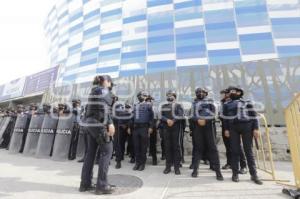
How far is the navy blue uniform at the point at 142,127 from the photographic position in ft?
17.3

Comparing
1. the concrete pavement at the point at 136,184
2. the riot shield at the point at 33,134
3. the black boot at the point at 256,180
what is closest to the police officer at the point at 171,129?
the concrete pavement at the point at 136,184

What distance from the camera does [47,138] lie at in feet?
22.0

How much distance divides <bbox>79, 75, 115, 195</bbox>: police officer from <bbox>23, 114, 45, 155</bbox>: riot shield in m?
4.26

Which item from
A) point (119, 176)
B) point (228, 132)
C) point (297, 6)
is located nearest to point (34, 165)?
point (119, 176)

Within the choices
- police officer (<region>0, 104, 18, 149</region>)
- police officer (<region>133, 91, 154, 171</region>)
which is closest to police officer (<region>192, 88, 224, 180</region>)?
police officer (<region>133, 91, 154, 171</region>)

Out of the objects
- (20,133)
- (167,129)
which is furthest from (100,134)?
(20,133)

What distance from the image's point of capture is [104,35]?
27.2 meters

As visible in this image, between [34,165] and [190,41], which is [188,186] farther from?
[190,41]

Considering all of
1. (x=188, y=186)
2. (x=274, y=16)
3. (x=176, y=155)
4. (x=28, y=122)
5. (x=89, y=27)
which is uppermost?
(x=89, y=27)

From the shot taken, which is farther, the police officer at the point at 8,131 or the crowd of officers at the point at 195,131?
the police officer at the point at 8,131

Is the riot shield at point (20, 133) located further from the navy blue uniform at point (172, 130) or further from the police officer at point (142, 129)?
the navy blue uniform at point (172, 130)

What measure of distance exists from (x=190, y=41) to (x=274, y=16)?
844cm

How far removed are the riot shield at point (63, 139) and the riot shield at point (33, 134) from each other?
3.43ft

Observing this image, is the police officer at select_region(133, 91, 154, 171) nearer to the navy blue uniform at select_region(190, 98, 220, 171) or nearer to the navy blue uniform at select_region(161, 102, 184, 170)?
the navy blue uniform at select_region(161, 102, 184, 170)
